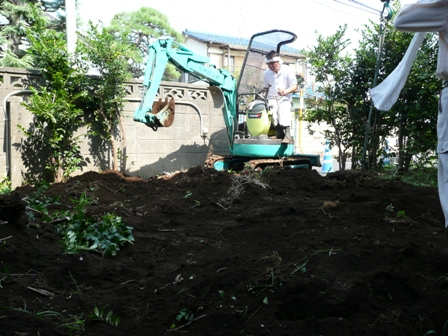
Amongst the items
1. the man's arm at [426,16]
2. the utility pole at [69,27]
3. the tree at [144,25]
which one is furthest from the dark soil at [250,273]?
the tree at [144,25]

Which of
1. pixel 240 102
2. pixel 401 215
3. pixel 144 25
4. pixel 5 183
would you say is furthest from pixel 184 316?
pixel 144 25

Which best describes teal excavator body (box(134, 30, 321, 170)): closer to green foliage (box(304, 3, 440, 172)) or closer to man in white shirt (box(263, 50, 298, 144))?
man in white shirt (box(263, 50, 298, 144))

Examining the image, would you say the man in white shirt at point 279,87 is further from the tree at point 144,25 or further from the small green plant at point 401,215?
the tree at point 144,25

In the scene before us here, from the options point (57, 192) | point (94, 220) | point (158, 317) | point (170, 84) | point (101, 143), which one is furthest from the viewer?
point (170, 84)

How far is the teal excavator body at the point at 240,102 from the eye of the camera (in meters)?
7.43

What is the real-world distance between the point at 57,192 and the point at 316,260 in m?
4.08

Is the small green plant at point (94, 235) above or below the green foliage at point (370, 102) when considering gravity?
below

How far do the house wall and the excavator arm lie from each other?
1.82ft

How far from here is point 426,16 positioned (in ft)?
8.47

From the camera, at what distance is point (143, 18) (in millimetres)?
20703

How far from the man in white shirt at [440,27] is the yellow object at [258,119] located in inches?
188

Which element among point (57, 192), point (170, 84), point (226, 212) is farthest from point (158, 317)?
point (170, 84)

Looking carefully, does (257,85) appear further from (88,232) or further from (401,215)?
(88,232)

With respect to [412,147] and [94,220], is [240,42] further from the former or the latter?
[94,220]
